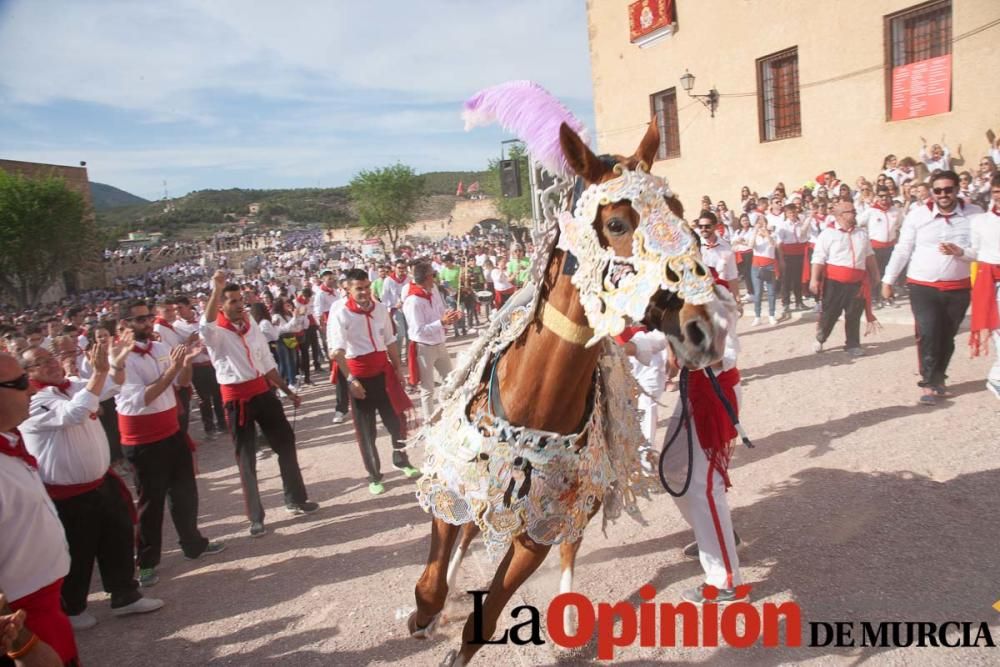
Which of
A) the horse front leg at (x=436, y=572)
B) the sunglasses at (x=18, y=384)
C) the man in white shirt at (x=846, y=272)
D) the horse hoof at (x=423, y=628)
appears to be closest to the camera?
the sunglasses at (x=18, y=384)

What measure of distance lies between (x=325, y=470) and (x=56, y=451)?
10.7ft

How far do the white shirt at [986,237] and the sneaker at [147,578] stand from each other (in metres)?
7.61

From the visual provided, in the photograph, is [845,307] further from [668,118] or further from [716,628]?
[668,118]

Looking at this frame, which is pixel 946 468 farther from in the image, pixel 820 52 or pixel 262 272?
pixel 262 272

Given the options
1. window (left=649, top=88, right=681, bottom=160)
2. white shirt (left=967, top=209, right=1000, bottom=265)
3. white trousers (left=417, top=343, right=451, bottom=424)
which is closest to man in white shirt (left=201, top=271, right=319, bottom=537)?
white trousers (left=417, top=343, right=451, bottom=424)

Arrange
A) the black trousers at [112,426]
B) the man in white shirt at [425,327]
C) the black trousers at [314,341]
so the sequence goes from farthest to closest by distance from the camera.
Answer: the black trousers at [314,341] → the man in white shirt at [425,327] → the black trousers at [112,426]

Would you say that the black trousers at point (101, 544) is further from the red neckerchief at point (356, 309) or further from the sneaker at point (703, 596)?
the sneaker at point (703, 596)

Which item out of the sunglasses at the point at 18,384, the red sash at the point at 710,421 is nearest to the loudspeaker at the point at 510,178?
the red sash at the point at 710,421

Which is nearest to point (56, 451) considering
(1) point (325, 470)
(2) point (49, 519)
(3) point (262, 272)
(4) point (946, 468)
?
(2) point (49, 519)

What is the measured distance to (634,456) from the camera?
3.24m

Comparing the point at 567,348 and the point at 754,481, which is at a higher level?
the point at 567,348

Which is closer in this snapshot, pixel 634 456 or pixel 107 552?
pixel 634 456

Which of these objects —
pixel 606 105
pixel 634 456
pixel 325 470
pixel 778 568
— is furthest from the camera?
pixel 606 105

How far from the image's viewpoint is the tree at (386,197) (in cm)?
5809
